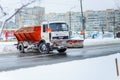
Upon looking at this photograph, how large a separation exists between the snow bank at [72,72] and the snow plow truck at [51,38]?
32.4ft

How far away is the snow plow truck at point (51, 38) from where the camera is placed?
2098 centimetres

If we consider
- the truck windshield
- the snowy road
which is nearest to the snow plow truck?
the truck windshield

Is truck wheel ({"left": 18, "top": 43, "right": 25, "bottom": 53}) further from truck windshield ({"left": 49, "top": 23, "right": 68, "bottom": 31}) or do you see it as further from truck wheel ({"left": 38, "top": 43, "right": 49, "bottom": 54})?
truck windshield ({"left": 49, "top": 23, "right": 68, "bottom": 31})

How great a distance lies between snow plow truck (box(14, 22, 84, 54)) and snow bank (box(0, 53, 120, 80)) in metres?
9.89

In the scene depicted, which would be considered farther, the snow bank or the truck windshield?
the truck windshield

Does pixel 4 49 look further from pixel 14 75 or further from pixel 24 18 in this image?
pixel 24 18

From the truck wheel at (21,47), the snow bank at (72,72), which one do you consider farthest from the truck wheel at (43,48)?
the snow bank at (72,72)

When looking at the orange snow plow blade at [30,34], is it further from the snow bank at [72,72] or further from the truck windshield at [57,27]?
the snow bank at [72,72]

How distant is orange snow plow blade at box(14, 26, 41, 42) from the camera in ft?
73.9

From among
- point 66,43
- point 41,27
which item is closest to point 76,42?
point 66,43

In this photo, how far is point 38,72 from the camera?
897cm

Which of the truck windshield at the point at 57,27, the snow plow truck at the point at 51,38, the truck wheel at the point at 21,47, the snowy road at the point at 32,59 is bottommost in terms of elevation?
the snowy road at the point at 32,59

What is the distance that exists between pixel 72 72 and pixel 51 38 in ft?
38.3

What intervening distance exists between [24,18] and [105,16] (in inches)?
1335
